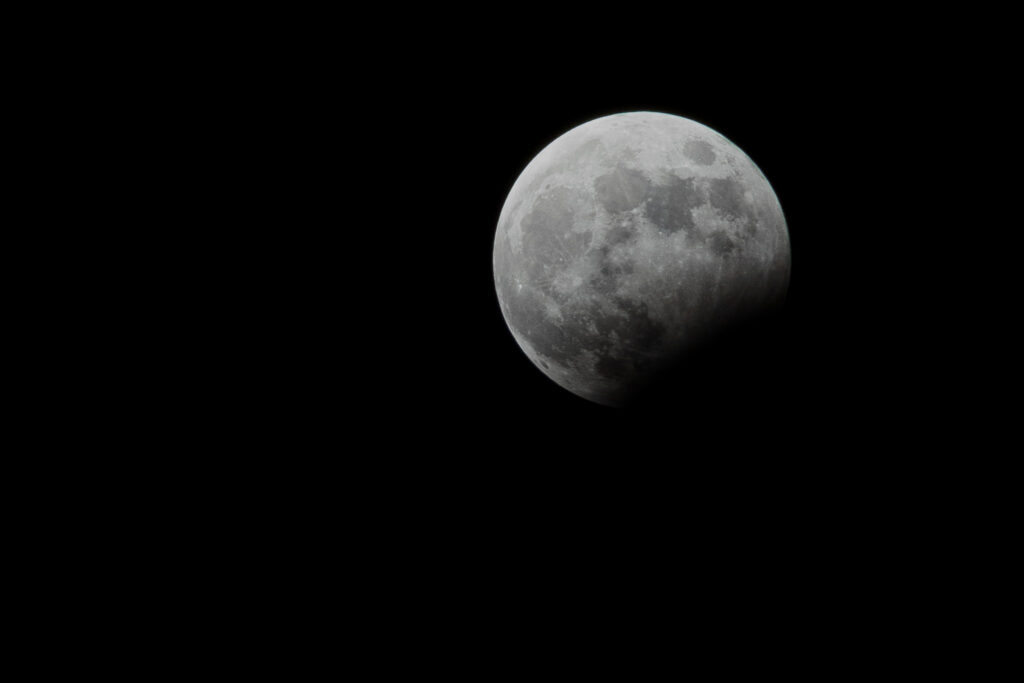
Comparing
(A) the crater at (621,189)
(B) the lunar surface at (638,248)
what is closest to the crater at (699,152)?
(B) the lunar surface at (638,248)

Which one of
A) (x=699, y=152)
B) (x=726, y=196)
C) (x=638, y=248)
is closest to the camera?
(x=638, y=248)

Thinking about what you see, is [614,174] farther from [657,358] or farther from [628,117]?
[657,358]

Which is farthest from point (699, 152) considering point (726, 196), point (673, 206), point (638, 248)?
point (638, 248)

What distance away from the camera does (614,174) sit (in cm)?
344

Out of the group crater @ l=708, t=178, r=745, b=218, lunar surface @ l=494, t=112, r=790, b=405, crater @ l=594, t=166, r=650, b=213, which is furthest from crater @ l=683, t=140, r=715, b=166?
crater @ l=594, t=166, r=650, b=213

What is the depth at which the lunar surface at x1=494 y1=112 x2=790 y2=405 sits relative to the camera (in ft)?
11.0

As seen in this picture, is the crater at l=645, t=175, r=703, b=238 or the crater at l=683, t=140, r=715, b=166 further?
the crater at l=683, t=140, r=715, b=166

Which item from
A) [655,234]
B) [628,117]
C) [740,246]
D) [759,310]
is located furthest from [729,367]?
[628,117]

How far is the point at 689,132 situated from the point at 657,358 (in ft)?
4.15

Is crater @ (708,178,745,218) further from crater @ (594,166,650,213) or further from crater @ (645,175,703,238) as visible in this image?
crater @ (594,166,650,213)

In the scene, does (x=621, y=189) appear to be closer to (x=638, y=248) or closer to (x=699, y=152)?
(x=638, y=248)

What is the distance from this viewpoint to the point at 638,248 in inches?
131

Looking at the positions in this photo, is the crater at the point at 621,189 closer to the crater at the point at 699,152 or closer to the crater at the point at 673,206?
the crater at the point at 673,206

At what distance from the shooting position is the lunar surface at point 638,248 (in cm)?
334
